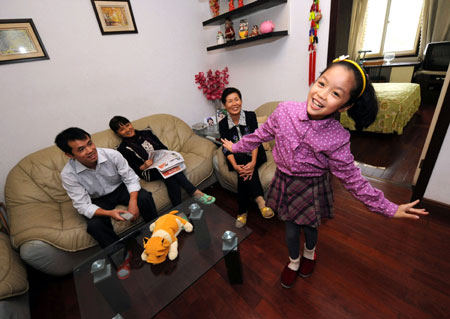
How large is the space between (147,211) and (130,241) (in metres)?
0.35

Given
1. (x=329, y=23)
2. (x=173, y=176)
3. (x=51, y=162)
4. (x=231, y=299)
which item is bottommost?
(x=231, y=299)

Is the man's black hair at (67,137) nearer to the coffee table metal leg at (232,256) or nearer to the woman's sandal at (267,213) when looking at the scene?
the coffee table metal leg at (232,256)

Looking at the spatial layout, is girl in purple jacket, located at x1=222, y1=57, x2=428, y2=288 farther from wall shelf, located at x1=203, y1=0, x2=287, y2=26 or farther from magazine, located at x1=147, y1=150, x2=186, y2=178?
wall shelf, located at x1=203, y1=0, x2=287, y2=26

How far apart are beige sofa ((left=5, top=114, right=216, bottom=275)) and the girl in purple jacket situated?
1014mm

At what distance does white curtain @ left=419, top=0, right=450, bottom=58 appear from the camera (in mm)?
3852

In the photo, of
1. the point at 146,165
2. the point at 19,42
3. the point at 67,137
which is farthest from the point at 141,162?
the point at 19,42

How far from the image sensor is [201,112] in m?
2.94

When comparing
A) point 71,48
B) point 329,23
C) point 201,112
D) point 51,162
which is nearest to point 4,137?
point 51,162

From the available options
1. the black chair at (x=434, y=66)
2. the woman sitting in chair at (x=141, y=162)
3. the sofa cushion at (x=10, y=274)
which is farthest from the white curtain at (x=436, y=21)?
the sofa cushion at (x=10, y=274)

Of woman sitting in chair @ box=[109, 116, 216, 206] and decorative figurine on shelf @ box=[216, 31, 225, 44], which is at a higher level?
decorative figurine on shelf @ box=[216, 31, 225, 44]

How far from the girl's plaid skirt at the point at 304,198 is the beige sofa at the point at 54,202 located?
3.59ft

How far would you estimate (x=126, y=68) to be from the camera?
2217 millimetres

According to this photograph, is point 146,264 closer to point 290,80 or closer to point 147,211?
point 147,211

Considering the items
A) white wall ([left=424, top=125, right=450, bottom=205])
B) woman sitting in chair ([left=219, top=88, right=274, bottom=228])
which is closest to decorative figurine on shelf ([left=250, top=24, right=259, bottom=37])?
woman sitting in chair ([left=219, top=88, right=274, bottom=228])
